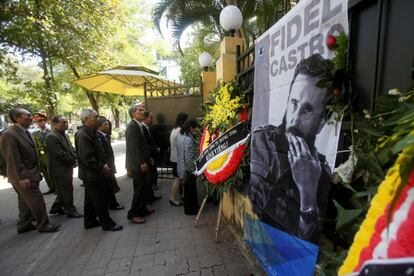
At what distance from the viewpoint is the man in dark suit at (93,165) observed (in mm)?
3709

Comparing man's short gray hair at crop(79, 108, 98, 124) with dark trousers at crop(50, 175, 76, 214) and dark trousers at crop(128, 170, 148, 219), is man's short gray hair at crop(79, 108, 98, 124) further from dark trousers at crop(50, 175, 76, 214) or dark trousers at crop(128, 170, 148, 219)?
dark trousers at crop(50, 175, 76, 214)

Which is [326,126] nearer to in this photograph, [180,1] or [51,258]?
[51,258]

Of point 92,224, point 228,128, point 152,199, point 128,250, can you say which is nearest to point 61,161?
point 92,224

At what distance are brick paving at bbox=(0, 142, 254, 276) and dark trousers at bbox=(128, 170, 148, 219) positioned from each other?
241 mm

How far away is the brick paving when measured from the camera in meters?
2.99

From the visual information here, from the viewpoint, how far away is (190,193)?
450 centimetres

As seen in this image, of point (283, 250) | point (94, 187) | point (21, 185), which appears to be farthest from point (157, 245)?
point (21, 185)

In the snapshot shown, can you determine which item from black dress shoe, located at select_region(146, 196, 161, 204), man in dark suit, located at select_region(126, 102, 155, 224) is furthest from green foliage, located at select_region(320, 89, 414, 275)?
black dress shoe, located at select_region(146, 196, 161, 204)

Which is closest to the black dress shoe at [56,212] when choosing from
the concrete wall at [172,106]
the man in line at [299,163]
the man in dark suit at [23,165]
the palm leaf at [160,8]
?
the man in dark suit at [23,165]

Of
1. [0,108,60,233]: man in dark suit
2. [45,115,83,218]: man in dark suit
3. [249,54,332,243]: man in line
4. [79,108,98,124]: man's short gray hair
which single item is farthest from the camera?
[45,115,83,218]: man in dark suit

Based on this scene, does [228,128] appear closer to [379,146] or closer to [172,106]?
[379,146]

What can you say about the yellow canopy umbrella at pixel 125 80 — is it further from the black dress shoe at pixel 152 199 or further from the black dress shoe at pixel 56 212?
the black dress shoe at pixel 56 212

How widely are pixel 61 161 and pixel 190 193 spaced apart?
239cm

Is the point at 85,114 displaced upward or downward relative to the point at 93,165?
upward
